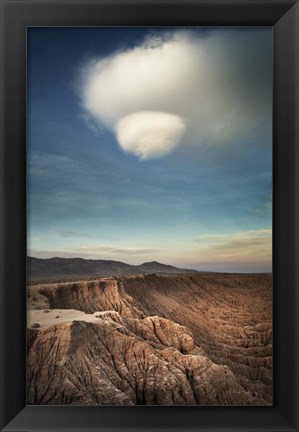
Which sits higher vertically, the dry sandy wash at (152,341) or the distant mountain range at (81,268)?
the distant mountain range at (81,268)

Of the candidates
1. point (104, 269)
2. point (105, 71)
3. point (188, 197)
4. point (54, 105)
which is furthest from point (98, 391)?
point (105, 71)

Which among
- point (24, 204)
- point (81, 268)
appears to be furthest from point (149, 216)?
point (24, 204)

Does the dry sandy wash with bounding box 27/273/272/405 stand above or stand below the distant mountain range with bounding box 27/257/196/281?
below

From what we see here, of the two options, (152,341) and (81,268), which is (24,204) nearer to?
(81,268)

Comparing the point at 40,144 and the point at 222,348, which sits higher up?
the point at 40,144

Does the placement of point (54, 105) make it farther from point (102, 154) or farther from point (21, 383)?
point (21, 383)
